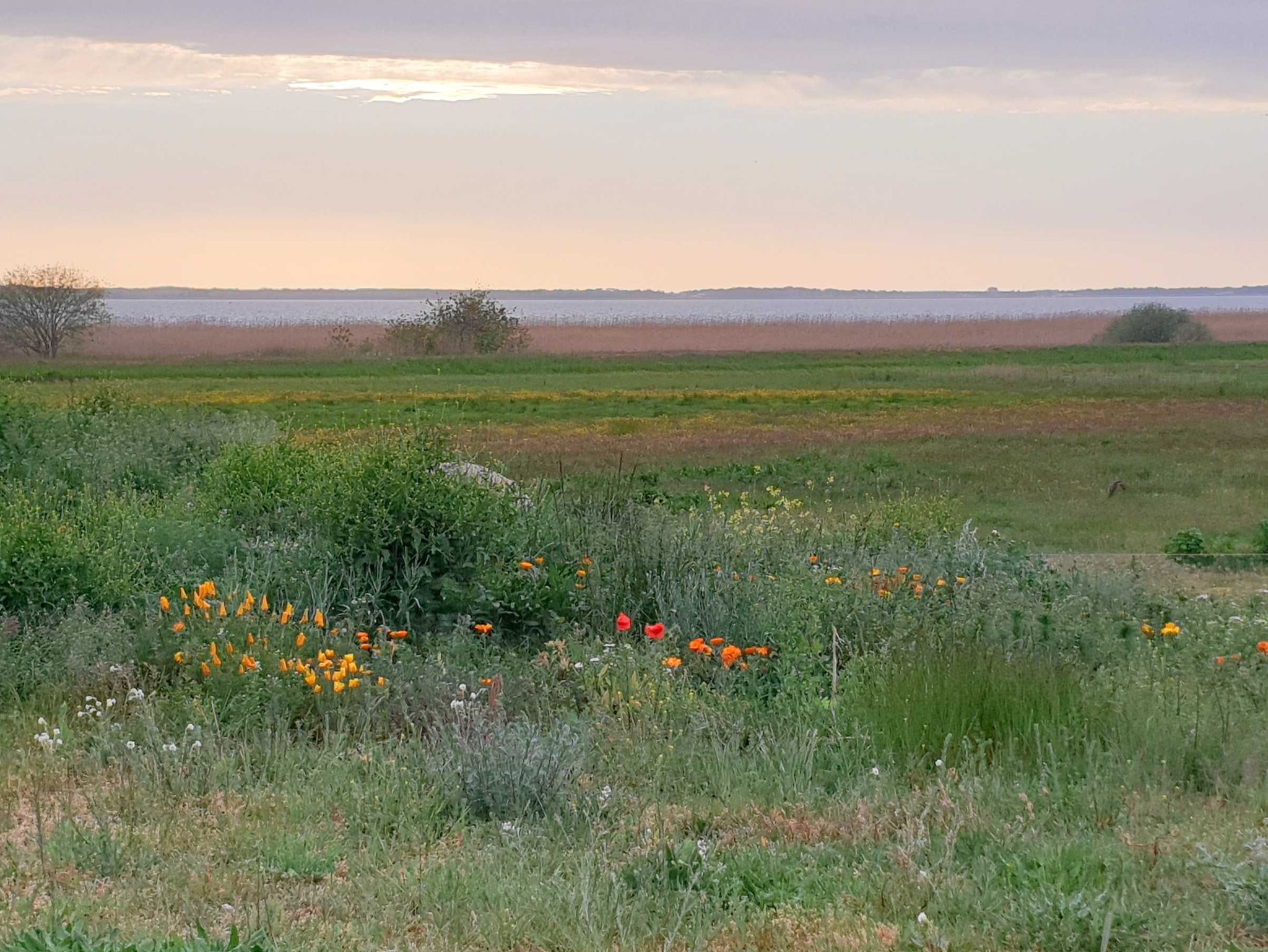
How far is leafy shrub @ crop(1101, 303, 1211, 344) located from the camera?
55.7m

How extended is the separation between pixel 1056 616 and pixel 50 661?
542 centimetres

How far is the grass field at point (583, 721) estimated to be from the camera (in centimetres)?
380

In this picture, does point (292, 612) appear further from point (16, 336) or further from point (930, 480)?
point (16, 336)

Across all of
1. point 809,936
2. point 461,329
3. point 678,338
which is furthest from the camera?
point 678,338

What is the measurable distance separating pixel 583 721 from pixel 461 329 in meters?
47.7

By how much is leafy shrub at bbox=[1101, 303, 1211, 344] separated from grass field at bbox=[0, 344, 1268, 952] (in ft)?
159

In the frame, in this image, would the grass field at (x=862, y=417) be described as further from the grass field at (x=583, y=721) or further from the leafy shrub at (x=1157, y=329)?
the leafy shrub at (x=1157, y=329)

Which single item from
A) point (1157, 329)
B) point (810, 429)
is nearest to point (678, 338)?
point (1157, 329)

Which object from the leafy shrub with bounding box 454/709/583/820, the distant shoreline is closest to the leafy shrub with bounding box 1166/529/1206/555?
the leafy shrub with bounding box 454/709/583/820

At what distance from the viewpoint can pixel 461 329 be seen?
5244cm

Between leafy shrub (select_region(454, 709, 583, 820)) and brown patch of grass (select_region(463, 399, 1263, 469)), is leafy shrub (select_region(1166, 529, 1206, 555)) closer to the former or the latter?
brown patch of grass (select_region(463, 399, 1263, 469))

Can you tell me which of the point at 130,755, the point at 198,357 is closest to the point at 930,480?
the point at 130,755

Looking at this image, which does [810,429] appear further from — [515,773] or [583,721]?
[515,773]

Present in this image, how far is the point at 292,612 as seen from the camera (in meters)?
6.84
